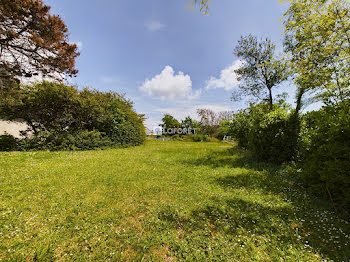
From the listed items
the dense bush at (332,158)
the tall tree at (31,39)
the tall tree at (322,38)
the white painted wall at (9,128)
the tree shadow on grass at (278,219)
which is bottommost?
the tree shadow on grass at (278,219)

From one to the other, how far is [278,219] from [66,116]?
13.2 meters

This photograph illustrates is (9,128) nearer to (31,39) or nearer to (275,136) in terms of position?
(31,39)

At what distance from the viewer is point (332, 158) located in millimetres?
3312

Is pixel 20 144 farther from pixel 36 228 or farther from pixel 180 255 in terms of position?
pixel 180 255

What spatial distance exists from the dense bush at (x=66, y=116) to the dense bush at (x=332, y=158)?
39.8 ft

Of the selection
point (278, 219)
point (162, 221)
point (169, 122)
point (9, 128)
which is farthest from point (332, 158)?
point (169, 122)

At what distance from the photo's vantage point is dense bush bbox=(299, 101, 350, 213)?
3020mm

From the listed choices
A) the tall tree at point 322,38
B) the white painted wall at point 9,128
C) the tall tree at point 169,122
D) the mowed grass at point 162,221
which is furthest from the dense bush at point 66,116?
the tall tree at point 169,122

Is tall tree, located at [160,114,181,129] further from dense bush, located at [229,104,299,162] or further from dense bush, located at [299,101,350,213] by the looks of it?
dense bush, located at [299,101,350,213]

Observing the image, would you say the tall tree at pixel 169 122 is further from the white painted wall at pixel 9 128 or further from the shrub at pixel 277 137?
the shrub at pixel 277 137

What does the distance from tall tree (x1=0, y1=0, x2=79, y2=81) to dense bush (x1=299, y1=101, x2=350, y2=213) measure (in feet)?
45.1

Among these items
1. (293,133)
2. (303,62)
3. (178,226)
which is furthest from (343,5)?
(178,226)

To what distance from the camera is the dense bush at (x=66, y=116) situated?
8.94m

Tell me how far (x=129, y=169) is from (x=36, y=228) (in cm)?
344
